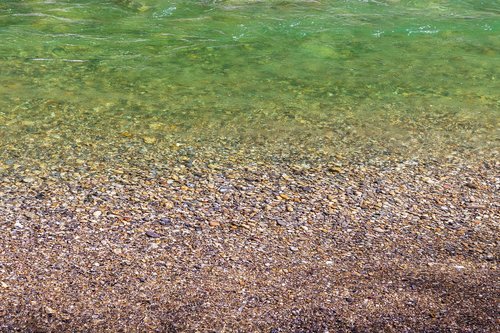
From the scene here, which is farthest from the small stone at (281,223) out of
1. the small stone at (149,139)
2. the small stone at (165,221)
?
the small stone at (149,139)

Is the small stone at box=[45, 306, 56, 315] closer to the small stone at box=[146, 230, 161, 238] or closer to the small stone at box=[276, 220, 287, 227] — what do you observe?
the small stone at box=[146, 230, 161, 238]

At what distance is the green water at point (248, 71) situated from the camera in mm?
8758

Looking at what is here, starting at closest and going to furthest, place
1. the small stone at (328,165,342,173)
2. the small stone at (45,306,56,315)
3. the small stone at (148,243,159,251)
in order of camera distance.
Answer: the small stone at (45,306,56,315)
the small stone at (148,243,159,251)
the small stone at (328,165,342,173)

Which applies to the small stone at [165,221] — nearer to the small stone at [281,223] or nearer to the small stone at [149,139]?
the small stone at [281,223]

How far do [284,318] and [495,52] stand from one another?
957 cm

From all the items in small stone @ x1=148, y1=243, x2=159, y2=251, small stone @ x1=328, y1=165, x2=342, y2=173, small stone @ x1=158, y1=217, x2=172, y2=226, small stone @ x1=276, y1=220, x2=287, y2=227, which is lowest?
small stone @ x1=328, y1=165, x2=342, y2=173

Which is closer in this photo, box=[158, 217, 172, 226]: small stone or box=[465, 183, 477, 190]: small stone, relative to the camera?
box=[158, 217, 172, 226]: small stone

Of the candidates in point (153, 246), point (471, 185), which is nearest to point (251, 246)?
point (153, 246)

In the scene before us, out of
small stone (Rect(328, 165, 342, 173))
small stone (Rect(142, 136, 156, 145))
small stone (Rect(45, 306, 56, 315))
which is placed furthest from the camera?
small stone (Rect(142, 136, 156, 145))

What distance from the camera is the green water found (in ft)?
28.7

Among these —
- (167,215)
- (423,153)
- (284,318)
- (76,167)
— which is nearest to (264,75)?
(423,153)

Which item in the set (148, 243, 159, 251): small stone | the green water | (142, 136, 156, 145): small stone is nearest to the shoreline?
(148, 243, 159, 251): small stone

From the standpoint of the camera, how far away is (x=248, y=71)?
11188 mm

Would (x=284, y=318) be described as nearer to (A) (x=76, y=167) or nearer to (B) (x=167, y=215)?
(B) (x=167, y=215)
